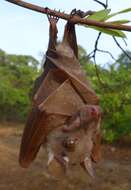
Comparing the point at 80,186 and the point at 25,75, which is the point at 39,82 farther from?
the point at 25,75

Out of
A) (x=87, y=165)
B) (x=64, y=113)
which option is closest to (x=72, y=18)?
(x=64, y=113)

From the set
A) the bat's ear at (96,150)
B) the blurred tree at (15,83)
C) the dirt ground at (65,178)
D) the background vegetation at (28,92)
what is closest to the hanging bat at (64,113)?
the bat's ear at (96,150)

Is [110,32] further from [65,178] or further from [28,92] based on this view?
[28,92]

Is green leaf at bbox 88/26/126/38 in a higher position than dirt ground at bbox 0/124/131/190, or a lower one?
higher

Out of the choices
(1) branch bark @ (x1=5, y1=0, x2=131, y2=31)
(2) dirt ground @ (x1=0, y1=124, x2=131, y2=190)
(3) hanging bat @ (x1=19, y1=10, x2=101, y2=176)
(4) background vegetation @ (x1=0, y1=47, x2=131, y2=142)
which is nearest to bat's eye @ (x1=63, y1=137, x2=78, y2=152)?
(3) hanging bat @ (x1=19, y1=10, x2=101, y2=176)

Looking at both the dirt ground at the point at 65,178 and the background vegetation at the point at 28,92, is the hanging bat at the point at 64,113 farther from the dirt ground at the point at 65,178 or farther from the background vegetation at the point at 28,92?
the background vegetation at the point at 28,92

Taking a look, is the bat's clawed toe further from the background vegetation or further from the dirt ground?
the background vegetation
